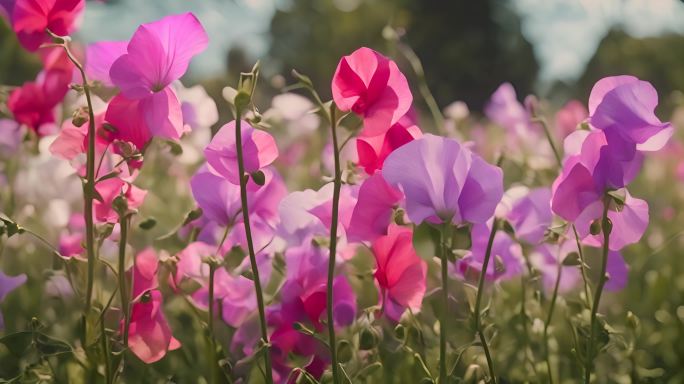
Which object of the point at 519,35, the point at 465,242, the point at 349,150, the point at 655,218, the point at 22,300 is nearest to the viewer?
the point at 465,242

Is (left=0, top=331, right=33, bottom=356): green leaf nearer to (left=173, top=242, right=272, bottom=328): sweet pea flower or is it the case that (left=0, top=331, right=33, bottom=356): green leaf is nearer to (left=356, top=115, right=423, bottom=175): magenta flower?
(left=173, top=242, right=272, bottom=328): sweet pea flower

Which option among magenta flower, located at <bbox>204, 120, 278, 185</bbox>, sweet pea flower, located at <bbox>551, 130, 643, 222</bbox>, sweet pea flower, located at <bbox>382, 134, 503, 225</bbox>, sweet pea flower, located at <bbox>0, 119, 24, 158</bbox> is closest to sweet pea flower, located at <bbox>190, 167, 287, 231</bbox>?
magenta flower, located at <bbox>204, 120, 278, 185</bbox>

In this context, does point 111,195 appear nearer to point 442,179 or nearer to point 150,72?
point 150,72

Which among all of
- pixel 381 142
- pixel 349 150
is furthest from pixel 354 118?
pixel 349 150

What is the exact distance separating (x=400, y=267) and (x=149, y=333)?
245 mm

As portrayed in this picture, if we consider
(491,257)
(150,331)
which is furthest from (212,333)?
(491,257)

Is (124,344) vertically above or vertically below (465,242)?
below

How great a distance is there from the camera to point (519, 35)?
18000 mm

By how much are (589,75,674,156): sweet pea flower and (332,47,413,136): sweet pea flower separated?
15 centimetres

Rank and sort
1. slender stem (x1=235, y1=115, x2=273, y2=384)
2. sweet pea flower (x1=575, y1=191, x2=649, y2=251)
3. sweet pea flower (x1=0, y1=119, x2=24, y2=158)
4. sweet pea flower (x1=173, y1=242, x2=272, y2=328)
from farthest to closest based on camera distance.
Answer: sweet pea flower (x1=0, y1=119, x2=24, y2=158)
sweet pea flower (x1=173, y1=242, x2=272, y2=328)
sweet pea flower (x1=575, y1=191, x2=649, y2=251)
slender stem (x1=235, y1=115, x2=273, y2=384)

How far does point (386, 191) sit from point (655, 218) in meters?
1.81

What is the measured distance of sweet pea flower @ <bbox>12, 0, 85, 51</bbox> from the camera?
77 centimetres

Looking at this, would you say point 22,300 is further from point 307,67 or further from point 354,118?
point 307,67

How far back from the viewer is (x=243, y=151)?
694 mm
